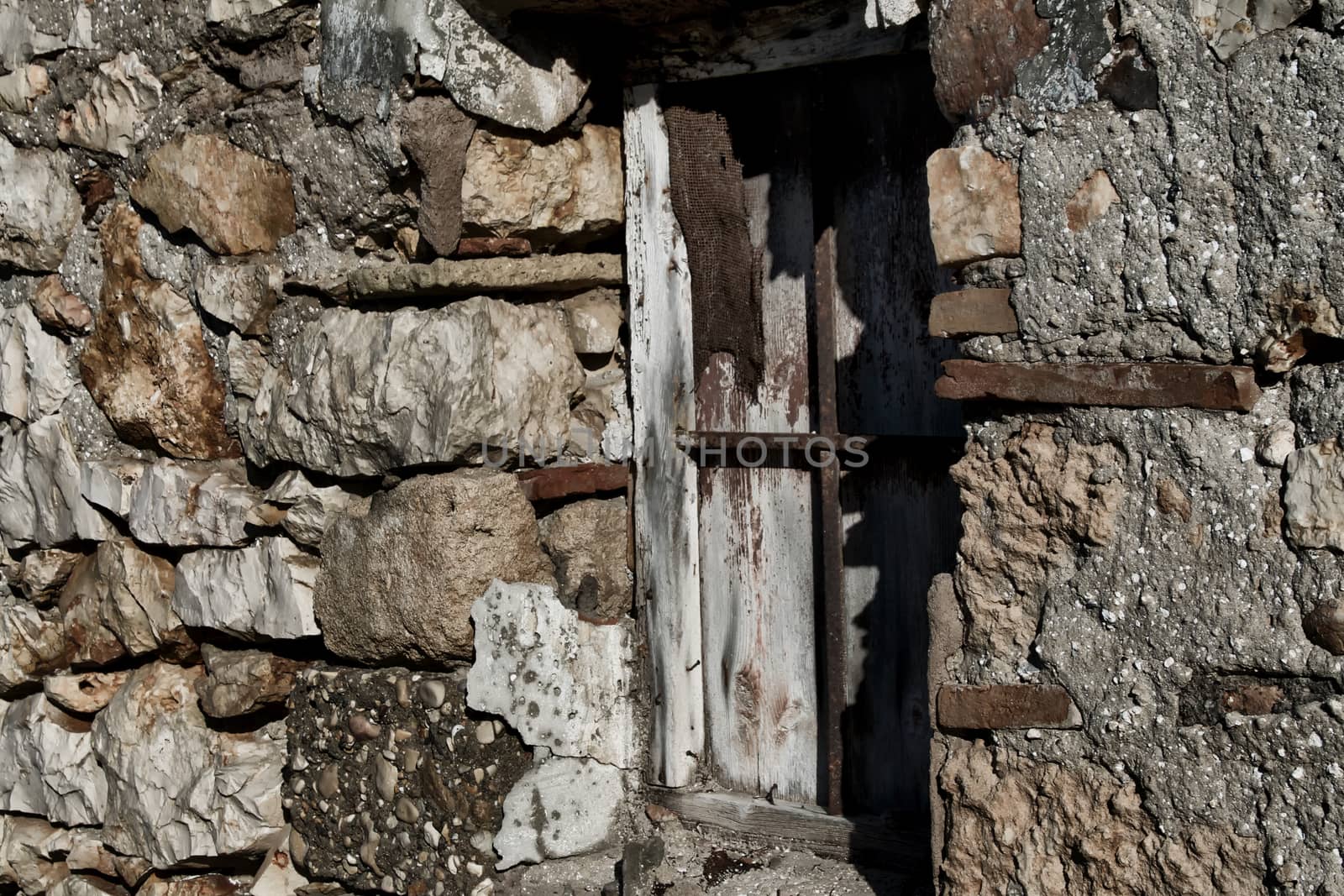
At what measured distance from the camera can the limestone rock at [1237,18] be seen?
143 centimetres

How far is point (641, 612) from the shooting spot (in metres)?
2.39

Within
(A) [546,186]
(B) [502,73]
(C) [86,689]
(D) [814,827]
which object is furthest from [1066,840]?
(C) [86,689]

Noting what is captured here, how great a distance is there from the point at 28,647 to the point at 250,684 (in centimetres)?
74

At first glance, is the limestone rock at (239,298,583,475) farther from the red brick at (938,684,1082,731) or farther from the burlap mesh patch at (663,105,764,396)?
the red brick at (938,684,1082,731)

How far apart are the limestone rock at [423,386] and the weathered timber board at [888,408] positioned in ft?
1.78

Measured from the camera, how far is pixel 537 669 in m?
2.28

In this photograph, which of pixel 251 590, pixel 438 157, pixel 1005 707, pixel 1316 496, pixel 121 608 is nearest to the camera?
pixel 1316 496

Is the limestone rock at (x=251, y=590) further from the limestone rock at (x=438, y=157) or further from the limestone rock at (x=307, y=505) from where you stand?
the limestone rock at (x=438, y=157)

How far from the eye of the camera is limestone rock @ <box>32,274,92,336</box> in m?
2.82

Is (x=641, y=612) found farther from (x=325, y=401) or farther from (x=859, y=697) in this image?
(x=325, y=401)

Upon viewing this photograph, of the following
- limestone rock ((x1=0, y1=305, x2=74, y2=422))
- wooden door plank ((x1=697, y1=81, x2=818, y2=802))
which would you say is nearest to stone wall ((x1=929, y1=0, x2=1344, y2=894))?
wooden door plank ((x1=697, y1=81, x2=818, y2=802))

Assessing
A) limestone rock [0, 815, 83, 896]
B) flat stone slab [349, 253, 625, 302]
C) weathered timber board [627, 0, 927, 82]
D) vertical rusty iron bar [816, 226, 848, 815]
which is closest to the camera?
weathered timber board [627, 0, 927, 82]

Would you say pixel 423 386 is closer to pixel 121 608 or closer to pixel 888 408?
pixel 888 408

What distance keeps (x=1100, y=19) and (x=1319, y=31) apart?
242 millimetres
